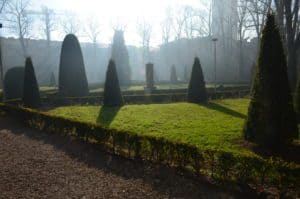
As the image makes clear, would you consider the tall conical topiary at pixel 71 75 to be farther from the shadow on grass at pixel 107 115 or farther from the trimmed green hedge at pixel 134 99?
the shadow on grass at pixel 107 115

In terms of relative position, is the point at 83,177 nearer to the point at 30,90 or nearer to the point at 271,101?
the point at 271,101

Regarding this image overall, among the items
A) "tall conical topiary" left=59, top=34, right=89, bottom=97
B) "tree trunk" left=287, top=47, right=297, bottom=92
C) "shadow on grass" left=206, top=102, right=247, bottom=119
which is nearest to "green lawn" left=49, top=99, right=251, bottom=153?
"shadow on grass" left=206, top=102, right=247, bottom=119

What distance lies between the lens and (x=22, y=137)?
11633mm

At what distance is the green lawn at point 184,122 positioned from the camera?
33.1 ft

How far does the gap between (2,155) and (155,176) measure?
5.00m

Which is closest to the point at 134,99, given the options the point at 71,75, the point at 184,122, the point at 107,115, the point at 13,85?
the point at 71,75

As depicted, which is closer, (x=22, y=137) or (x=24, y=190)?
(x=24, y=190)

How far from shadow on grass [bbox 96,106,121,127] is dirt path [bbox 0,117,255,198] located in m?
3.77

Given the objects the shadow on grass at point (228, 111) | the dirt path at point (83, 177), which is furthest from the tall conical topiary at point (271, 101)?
the shadow on grass at point (228, 111)

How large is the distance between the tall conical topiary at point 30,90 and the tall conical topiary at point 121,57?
25119mm

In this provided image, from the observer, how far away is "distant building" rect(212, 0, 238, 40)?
51.6 meters

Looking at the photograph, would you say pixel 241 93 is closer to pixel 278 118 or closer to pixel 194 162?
pixel 278 118

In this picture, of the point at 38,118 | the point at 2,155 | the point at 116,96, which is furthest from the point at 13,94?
the point at 2,155

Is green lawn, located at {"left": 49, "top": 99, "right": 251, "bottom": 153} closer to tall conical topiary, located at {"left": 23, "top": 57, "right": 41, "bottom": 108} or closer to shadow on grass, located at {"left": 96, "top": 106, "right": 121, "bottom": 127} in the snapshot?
shadow on grass, located at {"left": 96, "top": 106, "right": 121, "bottom": 127}
